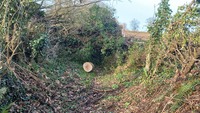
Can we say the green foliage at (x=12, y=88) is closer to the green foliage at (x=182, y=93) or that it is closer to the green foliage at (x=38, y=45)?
the green foliage at (x=38, y=45)

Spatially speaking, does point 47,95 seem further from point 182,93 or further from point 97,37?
point 97,37

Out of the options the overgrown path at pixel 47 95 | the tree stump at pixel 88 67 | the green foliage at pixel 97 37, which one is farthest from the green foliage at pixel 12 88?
the green foliage at pixel 97 37

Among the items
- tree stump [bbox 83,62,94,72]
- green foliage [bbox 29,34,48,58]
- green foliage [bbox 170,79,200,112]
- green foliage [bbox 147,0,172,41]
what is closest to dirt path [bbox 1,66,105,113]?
green foliage [bbox 29,34,48,58]

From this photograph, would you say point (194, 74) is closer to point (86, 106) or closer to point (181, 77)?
point (181, 77)

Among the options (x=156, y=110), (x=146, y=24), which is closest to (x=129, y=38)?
(x=146, y=24)

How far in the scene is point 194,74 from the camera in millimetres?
8000

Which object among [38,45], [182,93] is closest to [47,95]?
[38,45]

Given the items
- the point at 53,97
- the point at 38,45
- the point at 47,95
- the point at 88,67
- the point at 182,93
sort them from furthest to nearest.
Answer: the point at 88,67
the point at 38,45
the point at 53,97
the point at 47,95
the point at 182,93

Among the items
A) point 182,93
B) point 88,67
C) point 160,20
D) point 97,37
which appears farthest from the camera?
point 97,37

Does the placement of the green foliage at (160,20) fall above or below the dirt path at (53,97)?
above

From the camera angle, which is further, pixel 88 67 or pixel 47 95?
pixel 88 67

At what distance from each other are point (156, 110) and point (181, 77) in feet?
4.99

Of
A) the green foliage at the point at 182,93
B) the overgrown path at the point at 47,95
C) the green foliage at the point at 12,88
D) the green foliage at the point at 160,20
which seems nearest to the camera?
the green foliage at the point at 182,93

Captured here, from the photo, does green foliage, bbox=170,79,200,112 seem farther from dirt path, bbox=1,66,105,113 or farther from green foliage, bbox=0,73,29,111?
green foliage, bbox=0,73,29,111
